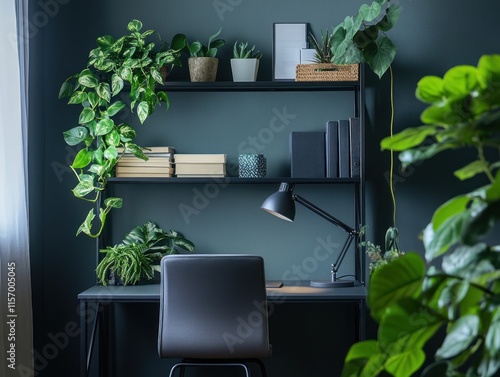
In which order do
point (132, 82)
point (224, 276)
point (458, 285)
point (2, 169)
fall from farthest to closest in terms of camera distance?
1. point (132, 82)
2. point (2, 169)
3. point (224, 276)
4. point (458, 285)

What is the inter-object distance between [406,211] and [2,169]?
188 cm

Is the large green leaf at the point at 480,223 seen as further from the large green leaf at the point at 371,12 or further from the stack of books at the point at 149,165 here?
the stack of books at the point at 149,165

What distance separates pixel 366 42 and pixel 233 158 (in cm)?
85

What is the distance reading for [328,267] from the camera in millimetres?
4000

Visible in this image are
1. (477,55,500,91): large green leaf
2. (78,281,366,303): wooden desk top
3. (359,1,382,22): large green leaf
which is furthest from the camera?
(359,1,382,22): large green leaf

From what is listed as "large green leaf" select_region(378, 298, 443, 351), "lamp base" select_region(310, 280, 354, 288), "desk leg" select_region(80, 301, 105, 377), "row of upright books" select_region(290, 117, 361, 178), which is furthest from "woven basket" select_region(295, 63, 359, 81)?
"large green leaf" select_region(378, 298, 443, 351)

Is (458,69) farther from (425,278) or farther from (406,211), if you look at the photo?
(406,211)

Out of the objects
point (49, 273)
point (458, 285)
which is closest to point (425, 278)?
point (458, 285)

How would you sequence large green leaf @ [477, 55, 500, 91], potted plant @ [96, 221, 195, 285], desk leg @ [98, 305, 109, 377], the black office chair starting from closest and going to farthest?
large green leaf @ [477, 55, 500, 91] < the black office chair < potted plant @ [96, 221, 195, 285] < desk leg @ [98, 305, 109, 377]

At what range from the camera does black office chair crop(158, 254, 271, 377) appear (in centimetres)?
317

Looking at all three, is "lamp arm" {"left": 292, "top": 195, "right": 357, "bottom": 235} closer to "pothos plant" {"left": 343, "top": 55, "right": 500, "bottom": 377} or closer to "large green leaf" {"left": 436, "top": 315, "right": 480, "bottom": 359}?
"pothos plant" {"left": 343, "top": 55, "right": 500, "bottom": 377}

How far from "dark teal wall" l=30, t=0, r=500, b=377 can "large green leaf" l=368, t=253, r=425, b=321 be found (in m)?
2.83

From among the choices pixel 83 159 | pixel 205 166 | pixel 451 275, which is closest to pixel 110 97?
pixel 83 159

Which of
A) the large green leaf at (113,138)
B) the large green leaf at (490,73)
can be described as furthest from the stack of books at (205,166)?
the large green leaf at (490,73)
